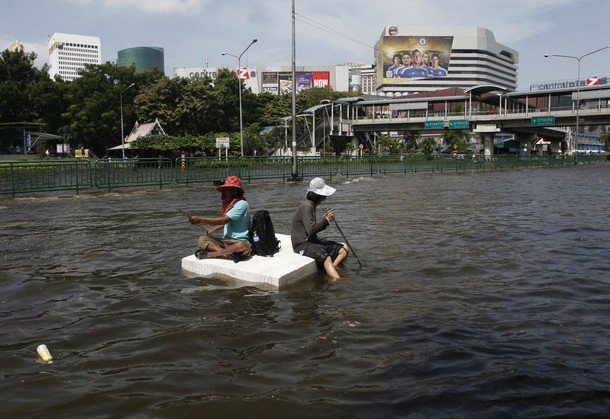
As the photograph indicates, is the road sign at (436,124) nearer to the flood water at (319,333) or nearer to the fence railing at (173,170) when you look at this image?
the fence railing at (173,170)

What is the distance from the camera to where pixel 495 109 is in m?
68.6

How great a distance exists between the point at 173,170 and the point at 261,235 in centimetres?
1734

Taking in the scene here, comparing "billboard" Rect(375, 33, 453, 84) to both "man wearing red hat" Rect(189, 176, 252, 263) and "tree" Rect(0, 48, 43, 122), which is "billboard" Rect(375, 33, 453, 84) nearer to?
"tree" Rect(0, 48, 43, 122)

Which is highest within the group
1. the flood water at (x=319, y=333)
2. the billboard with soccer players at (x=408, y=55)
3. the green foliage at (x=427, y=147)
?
the billboard with soccer players at (x=408, y=55)

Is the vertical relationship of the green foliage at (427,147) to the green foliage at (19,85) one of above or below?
below

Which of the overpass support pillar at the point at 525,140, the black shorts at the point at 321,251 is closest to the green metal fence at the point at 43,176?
the black shorts at the point at 321,251

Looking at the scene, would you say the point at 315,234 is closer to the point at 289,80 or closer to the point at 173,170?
the point at 173,170

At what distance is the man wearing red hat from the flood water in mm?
428

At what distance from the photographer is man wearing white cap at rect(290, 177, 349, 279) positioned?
7094 mm

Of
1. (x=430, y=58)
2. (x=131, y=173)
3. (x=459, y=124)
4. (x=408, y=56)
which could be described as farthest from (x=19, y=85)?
(x=430, y=58)

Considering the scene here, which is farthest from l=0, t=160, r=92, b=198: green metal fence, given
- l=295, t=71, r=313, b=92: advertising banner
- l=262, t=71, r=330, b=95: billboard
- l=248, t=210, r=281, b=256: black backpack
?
l=295, t=71, r=313, b=92: advertising banner

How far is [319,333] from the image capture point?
16.2 feet

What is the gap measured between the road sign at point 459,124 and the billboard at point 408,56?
94029mm

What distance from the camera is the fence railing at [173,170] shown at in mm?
18562
